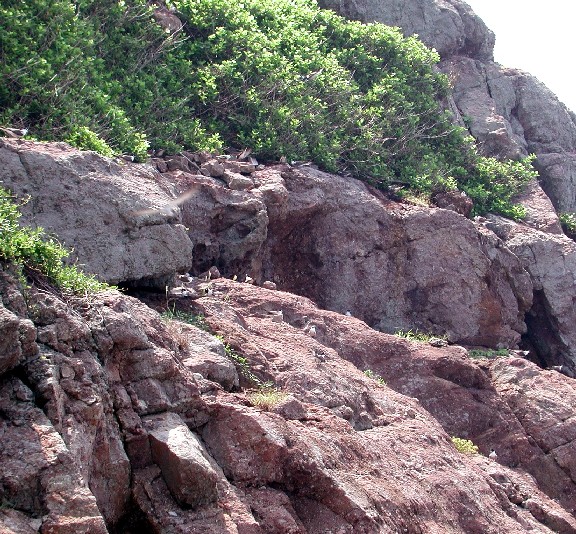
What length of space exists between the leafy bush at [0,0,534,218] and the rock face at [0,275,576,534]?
3338 millimetres

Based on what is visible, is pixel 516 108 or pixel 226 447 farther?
pixel 516 108

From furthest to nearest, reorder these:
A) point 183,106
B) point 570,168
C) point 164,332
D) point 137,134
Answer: point 570,168 < point 183,106 < point 137,134 < point 164,332

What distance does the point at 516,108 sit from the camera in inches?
758

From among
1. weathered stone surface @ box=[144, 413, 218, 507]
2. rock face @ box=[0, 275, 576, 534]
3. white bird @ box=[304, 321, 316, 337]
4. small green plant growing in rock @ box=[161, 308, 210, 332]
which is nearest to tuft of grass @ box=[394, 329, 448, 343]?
white bird @ box=[304, 321, 316, 337]

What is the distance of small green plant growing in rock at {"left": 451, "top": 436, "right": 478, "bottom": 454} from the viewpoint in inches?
387

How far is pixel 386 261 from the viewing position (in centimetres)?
1319

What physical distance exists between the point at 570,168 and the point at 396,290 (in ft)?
23.1

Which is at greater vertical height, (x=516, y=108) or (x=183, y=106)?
(x=516, y=108)

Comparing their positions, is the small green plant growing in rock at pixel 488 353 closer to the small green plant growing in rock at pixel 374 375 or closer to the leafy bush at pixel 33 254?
the small green plant growing in rock at pixel 374 375

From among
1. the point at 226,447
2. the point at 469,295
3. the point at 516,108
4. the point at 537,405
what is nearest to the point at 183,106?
the point at 469,295

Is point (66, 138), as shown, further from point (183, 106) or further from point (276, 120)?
point (276, 120)

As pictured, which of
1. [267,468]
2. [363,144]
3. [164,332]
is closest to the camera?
[267,468]

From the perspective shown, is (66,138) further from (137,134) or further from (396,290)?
(396,290)

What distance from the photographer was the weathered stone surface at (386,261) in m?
12.6
